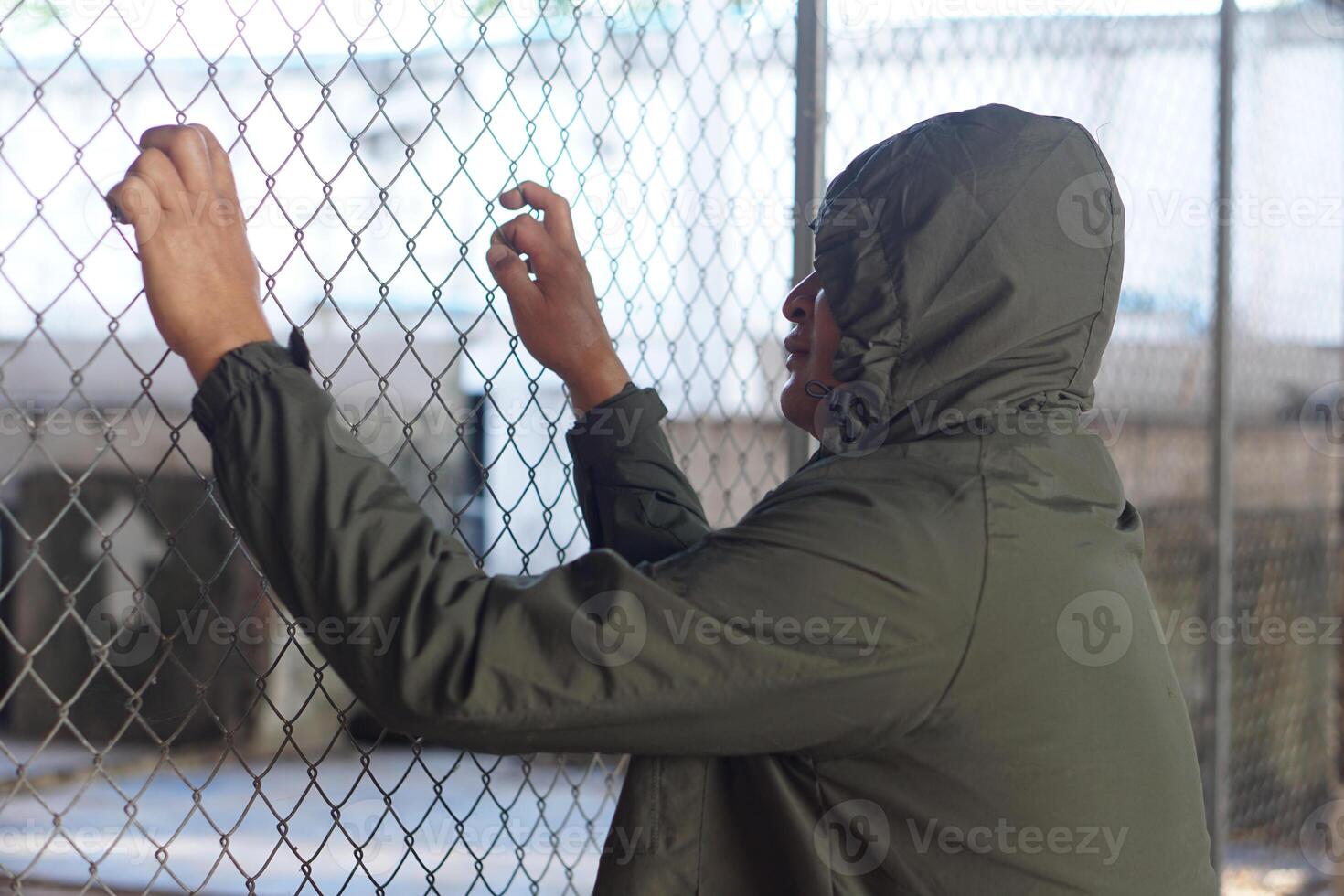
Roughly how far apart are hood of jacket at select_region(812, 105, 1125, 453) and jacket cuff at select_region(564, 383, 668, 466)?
0.37 metres

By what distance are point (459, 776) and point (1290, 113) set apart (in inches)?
232

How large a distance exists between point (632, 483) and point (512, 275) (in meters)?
0.31

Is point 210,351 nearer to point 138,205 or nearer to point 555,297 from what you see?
point 138,205

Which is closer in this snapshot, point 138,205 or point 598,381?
point 138,205

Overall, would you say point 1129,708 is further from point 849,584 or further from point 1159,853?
point 849,584

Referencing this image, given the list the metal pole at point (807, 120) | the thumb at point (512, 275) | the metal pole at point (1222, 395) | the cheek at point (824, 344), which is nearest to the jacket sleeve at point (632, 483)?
the thumb at point (512, 275)

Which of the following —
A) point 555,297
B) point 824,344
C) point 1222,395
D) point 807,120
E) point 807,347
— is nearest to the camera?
point 824,344

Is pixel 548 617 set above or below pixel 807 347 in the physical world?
below

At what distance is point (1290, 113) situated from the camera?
16.6ft

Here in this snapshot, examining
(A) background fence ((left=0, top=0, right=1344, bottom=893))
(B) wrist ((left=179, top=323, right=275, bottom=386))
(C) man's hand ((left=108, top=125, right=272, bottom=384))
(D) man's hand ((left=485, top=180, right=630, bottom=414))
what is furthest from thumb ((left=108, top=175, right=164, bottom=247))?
(D) man's hand ((left=485, top=180, right=630, bottom=414))

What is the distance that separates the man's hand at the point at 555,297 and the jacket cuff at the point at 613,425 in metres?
0.02

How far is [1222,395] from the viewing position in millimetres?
3713

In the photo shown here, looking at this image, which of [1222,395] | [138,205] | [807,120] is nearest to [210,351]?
[138,205]

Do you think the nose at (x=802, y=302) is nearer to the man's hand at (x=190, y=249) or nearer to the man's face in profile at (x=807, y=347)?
the man's face in profile at (x=807, y=347)
